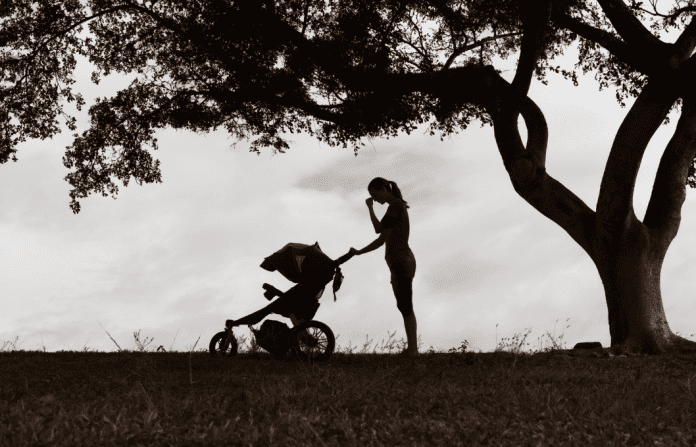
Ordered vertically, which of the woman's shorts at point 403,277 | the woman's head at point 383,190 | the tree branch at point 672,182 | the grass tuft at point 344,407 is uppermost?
the tree branch at point 672,182

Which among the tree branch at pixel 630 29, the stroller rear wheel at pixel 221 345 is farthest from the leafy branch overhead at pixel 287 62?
the stroller rear wheel at pixel 221 345

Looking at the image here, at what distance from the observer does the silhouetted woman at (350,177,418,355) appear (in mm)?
10008

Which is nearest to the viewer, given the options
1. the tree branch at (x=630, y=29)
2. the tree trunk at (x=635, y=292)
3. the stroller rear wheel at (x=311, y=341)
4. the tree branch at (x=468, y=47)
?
the stroller rear wheel at (x=311, y=341)

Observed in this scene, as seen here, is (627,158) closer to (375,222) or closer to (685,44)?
(685,44)

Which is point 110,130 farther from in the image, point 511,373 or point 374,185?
point 511,373

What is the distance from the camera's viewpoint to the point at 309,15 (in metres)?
15.0

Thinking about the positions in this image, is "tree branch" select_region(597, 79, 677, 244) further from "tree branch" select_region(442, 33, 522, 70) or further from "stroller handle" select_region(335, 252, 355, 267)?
"stroller handle" select_region(335, 252, 355, 267)

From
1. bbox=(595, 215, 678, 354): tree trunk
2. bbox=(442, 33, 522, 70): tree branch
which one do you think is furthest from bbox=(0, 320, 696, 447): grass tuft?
bbox=(442, 33, 522, 70): tree branch

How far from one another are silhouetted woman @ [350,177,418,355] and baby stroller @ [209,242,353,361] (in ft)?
1.78

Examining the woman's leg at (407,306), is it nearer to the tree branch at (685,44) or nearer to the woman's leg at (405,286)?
the woman's leg at (405,286)

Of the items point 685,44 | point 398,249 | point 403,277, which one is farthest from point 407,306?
point 685,44

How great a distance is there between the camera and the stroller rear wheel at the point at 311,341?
962cm

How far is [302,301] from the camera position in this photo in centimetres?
984

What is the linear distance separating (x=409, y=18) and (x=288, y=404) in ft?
35.0
